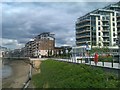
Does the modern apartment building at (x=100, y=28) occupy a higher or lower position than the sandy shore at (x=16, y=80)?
higher

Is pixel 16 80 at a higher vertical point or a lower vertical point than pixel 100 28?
lower

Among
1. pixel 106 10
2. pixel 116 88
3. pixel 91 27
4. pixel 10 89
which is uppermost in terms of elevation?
pixel 106 10

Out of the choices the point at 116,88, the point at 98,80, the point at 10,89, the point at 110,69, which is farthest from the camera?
the point at 10,89

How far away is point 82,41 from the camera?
142 meters

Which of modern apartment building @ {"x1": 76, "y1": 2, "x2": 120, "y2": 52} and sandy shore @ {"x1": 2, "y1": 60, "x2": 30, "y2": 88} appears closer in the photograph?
sandy shore @ {"x1": 2, "y1": 60, "x2": 30, "y2": 88}

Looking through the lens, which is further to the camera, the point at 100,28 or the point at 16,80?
the point at 100,28

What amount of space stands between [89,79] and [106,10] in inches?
4870

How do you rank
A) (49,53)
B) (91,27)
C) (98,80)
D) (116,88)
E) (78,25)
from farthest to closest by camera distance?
(49,53) < (78,25) < (91,27) < (98,80) < (116,88)

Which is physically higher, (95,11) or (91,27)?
(95,11)

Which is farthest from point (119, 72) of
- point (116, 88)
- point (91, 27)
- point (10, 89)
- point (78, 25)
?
point (78, 25)

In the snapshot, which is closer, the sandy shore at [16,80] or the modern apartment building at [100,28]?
the sandy shore at [16,80]

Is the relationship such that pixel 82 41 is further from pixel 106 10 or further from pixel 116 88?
pixel 116 88

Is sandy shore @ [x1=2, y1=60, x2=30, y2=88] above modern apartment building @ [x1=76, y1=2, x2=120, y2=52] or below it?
below

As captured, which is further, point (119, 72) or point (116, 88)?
point (119, 72)
